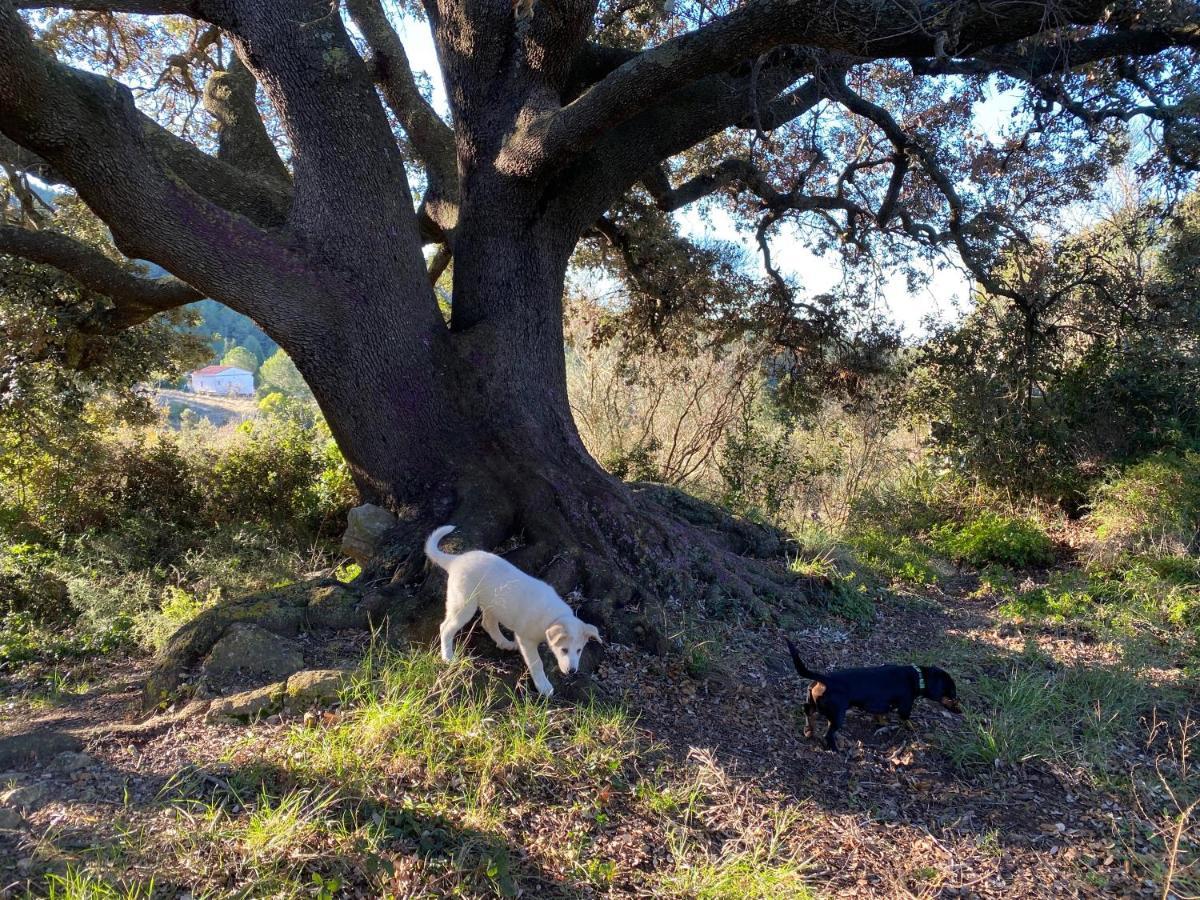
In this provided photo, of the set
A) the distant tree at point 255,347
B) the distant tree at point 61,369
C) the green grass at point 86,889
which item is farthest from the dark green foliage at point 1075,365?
the distant tree at point 255,347

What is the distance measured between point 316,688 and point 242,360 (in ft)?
214

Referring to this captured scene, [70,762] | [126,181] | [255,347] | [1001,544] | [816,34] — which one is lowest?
[1001,544]

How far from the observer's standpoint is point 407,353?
5859 millimetres

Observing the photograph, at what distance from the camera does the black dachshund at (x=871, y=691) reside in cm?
417

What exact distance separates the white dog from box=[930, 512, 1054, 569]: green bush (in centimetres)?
711

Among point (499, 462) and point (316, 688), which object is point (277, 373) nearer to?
point (499, 462)

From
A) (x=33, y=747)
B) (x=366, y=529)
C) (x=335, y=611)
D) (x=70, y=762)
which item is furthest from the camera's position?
(x=366, y=529)

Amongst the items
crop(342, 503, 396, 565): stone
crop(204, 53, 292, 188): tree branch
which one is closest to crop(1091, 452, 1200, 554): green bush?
crop(342, 503, 396, 565): stone

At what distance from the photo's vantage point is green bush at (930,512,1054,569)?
916cm

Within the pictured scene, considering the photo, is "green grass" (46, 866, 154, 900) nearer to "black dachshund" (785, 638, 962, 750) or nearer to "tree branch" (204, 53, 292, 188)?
"black dachshund" (785, 638, 962, 750)

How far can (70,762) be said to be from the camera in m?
3.47

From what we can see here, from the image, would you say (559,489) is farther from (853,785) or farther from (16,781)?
(16,781)

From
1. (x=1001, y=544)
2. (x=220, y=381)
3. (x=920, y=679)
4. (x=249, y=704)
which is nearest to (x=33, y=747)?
(x=249, y=704)

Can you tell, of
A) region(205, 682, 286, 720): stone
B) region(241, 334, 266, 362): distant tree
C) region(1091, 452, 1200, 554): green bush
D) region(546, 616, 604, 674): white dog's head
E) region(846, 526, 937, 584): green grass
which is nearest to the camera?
region(205, 682, 286, 720): stone
